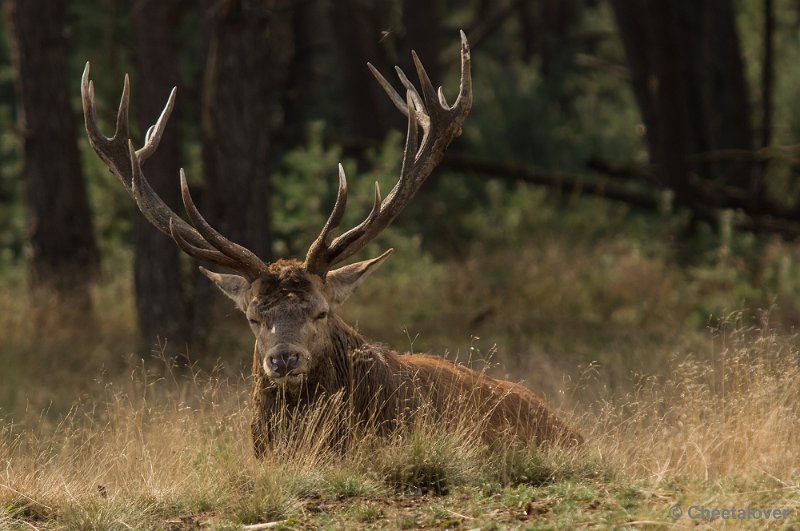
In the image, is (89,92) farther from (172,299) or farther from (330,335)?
(172,299)

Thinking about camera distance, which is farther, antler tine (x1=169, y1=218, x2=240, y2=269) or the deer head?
antler tine (x1=169, y1=218, x2=240, y2=269)

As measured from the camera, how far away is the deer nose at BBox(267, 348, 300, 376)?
21.6 feet

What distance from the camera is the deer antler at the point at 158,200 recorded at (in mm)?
7055

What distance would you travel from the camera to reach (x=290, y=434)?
268 inches

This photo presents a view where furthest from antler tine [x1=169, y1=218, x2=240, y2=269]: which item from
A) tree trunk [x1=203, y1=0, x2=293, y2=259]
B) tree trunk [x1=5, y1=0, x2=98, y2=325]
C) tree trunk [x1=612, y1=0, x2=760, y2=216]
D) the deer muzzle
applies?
tree trunk [x1=612, y1=0, x2=760, y2=216]

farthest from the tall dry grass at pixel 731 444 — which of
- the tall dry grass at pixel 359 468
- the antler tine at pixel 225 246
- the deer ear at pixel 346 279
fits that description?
the antler tine at pixel 225 246

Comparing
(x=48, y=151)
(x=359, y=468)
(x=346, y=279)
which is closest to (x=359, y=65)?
(x=48, y=151)

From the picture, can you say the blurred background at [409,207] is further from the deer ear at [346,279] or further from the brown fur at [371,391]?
the deer ear at [346,279]

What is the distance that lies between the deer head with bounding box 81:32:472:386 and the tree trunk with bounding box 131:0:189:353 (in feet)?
14.6

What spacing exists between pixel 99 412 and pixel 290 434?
3359 mm

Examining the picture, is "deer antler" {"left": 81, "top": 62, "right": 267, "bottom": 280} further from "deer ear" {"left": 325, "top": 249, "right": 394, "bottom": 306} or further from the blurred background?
the blurred background

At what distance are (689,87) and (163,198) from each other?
8689mm

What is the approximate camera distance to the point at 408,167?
748cm

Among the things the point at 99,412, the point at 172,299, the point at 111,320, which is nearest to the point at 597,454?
the point at 99,412
